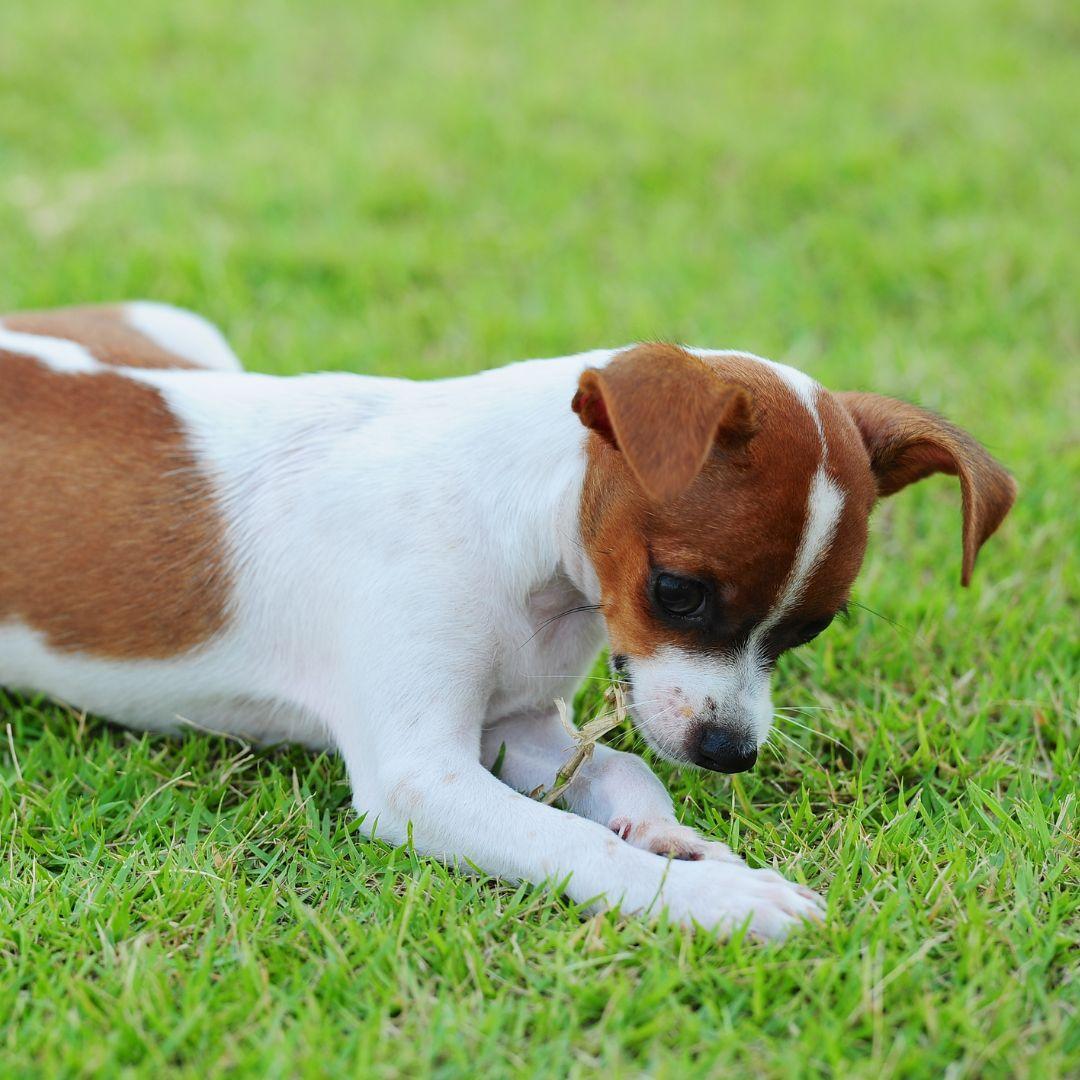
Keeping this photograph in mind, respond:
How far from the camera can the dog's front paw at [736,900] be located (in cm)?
314

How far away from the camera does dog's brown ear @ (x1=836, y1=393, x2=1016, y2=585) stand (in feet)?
11.9

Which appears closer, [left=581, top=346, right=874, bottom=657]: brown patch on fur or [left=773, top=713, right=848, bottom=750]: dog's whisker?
[left=581, top=346, right=874, bottom=657]: brown patch on fur

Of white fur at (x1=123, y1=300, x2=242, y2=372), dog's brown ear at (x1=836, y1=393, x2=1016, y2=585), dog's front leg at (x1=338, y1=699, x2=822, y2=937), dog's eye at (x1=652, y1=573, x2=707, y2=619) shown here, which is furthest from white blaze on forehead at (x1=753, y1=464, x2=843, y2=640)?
white fur at (x1=123, y1=300, x2=242, y2=372)

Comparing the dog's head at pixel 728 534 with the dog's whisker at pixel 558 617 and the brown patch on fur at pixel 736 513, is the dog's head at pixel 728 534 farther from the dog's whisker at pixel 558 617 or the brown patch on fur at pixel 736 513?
the dog's whisker at pixel 558 617

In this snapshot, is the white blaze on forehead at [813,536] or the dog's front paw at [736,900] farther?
the white blaze on forehead at [813,536]

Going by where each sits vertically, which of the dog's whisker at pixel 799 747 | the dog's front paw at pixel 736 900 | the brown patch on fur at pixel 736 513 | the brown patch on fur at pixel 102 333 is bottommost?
the dog's whisker at pixel 799 747

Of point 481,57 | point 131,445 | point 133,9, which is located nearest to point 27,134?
point 133,9

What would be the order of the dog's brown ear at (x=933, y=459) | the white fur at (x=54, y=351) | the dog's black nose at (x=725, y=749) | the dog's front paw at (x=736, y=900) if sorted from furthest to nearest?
the white fur at (x=54, y=351), the dog's brown ear at (x=933, y=459), the dog's black nose at (x=725, y=749), the dog's front paw at (x=736, y=900)

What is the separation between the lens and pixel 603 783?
12.5ft

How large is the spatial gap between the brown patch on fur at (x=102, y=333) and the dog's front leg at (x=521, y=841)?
1607 mm

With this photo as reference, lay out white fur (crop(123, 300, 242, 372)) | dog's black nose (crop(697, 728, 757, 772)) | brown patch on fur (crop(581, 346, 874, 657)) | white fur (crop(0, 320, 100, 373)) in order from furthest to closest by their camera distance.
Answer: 1. white fur (crop(123, 300, 242, 372))
2. white fur (crop(0, 320, 100, 373))
3. dog's black nose (crop(697, 728, 757, 772))
4. brown patch on fur (crop(581, 346, 874, 657))

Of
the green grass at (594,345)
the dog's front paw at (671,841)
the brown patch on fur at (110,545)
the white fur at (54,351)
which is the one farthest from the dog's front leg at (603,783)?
the white fur at (54,351)

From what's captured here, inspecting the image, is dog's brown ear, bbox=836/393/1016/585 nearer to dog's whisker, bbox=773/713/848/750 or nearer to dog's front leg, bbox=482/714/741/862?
dog's whisker, bbox=773/713/848/750

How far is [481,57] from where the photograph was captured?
9953 mm
